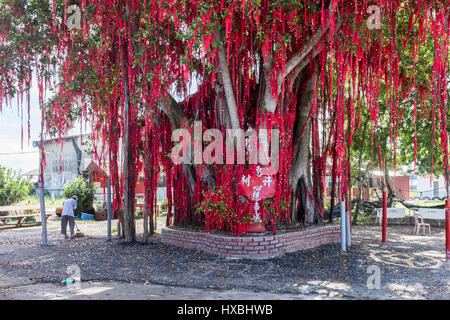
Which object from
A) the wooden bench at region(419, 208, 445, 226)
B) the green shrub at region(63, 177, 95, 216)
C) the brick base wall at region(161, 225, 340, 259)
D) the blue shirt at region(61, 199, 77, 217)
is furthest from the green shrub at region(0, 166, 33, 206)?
the wooden bench at region(419, 208, 445, 226)

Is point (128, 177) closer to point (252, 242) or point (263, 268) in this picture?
point (252, 242)

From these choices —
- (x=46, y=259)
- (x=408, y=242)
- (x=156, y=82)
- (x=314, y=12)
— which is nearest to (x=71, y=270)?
(x=46, y=259)

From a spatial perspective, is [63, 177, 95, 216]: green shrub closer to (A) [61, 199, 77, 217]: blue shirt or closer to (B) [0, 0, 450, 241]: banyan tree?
(A) [61, 199, 77, 217]: blue shirt

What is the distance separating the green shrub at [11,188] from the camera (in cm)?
1673

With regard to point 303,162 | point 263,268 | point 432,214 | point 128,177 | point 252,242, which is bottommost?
point 263,268

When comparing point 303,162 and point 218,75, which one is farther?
point 303,162

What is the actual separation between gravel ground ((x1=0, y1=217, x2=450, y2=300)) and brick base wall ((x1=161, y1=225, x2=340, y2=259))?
19cm

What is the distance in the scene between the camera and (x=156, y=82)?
757cm

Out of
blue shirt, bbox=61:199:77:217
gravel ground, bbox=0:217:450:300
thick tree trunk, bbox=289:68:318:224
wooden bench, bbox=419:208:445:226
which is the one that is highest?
thick tree trunk, bbox=289:68:318:224

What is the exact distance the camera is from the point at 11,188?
17000 mm

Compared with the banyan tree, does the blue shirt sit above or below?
below

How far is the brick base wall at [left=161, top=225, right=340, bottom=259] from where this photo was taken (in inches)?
287

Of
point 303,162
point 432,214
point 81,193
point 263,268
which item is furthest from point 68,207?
point 432,214

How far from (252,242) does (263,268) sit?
78cm
